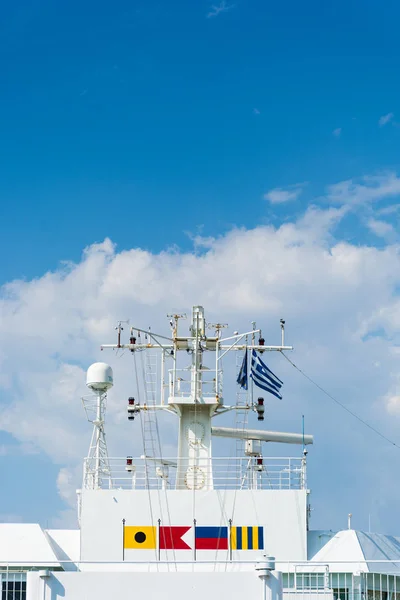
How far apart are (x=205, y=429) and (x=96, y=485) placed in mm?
4413

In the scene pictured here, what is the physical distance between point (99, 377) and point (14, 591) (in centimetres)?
885

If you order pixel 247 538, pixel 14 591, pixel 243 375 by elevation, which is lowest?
pixel 14 591

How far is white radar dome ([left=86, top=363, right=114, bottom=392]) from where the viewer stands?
3509 centimetres

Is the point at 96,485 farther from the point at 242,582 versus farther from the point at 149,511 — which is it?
the point at 242,582

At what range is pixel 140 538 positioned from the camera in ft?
98.6

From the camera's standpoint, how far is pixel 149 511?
98.9 feet

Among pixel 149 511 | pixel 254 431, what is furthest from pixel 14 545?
pixel 254 431

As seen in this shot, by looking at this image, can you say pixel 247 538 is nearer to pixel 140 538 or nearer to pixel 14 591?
pixel 140 538

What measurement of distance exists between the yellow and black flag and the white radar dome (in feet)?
22.2

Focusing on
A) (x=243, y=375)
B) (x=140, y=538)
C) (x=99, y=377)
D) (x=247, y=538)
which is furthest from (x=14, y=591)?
(x=243, y=375)

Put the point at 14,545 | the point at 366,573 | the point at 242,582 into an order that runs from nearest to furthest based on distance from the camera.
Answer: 1. the point at 242,582
2. the point at 366,573
3. the point at 14,545

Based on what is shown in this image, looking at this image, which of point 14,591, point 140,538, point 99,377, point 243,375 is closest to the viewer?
point 14,591

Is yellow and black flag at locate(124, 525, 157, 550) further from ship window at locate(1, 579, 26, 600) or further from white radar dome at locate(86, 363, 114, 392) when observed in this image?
white radar dome at locate(86, 363, 114, 392)

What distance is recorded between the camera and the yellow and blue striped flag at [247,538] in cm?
2980
